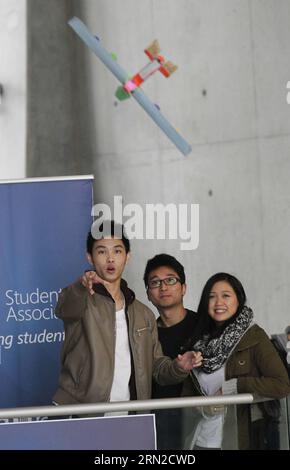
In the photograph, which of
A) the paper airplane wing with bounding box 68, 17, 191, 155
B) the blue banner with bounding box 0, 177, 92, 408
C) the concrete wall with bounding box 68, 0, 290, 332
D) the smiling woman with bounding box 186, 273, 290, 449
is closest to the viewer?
the smiling woman with bounding box 186, 273, 290, 449

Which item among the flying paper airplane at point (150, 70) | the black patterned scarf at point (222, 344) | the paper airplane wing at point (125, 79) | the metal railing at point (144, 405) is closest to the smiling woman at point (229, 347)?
the black patterned scarf at point (222, 344)

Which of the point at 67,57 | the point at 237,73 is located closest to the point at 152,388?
the point at 237,73

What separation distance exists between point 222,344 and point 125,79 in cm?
355

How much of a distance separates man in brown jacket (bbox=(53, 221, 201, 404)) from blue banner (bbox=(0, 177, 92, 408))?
0.60 metres

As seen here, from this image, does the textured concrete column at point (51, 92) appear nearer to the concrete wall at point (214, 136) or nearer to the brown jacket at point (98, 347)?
the concrete wall at point (214, 136)

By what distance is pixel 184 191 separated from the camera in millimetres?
7824

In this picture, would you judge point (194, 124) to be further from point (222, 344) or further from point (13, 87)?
point (222, 344)

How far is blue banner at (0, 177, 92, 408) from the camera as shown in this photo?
231 inches

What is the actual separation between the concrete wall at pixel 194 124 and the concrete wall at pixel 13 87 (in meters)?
0.09

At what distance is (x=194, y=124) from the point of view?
7.80 metres

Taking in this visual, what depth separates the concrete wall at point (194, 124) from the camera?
298 inches

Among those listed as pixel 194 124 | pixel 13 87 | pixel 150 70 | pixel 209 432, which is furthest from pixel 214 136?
pixel 209 432

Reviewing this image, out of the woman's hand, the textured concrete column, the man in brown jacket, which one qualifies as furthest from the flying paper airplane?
the woman's hand

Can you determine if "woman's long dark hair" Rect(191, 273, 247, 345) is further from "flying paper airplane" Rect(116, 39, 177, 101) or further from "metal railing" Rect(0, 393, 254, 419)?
"flying paper airplane" Rect(116, 39, 177, 101)
